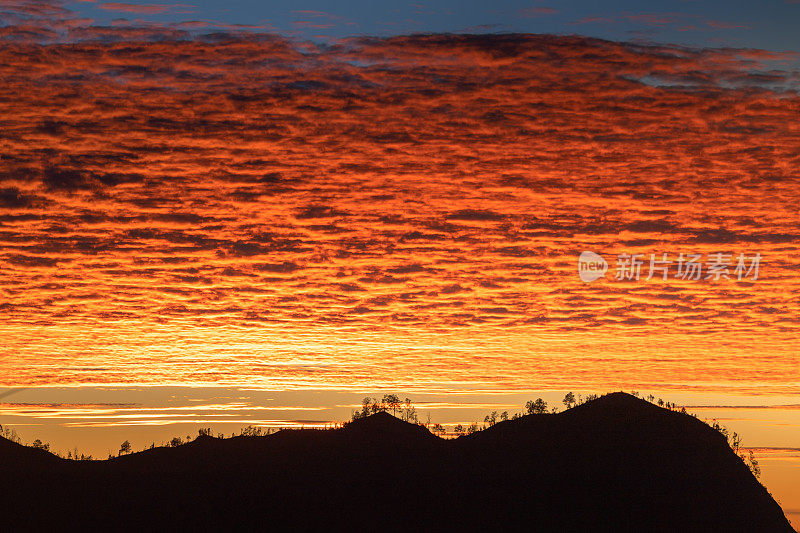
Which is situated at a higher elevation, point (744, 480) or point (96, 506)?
point (744, 480)

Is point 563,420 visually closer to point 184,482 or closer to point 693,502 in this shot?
point 693,502

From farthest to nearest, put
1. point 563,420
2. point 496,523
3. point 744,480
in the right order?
1. point 563,420
2. point 744,480
3. point 496,523

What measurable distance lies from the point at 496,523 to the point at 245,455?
44451 mm

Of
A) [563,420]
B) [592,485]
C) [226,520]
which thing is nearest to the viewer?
[226,520]

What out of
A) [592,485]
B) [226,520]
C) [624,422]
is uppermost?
[624,422]

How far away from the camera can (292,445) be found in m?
138

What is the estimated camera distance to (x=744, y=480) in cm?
13625

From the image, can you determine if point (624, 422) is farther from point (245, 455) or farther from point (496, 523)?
point (245, 455)

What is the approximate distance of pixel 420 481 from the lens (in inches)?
5054

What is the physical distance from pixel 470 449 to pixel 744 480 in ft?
155

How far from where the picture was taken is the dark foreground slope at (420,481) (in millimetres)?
111750

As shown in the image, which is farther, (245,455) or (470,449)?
(470,449)

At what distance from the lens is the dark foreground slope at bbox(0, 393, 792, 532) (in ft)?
367

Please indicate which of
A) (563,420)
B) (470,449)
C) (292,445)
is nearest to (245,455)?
(292,445)
